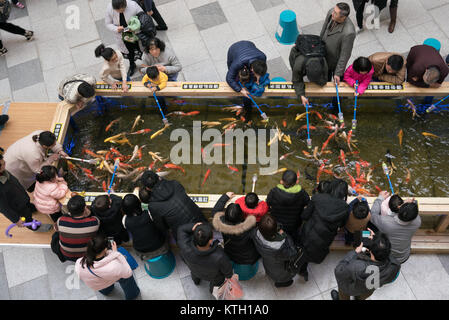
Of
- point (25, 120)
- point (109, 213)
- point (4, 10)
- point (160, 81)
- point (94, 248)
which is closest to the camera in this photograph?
point (94, 248)

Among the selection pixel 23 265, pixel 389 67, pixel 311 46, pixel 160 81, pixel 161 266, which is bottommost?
pixel 23 265

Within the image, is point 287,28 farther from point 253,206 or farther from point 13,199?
point 13,199

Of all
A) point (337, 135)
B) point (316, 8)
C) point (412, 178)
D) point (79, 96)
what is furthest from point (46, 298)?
point (316, 8)

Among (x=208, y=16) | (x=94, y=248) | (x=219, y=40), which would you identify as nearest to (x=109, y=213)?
(x=94, y=248)

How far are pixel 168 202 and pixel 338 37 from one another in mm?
2618

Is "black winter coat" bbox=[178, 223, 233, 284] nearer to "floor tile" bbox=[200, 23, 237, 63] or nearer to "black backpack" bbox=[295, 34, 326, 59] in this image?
"black backpack" bbox=[295, 34, 326, 59]

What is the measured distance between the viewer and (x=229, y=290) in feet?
12.5

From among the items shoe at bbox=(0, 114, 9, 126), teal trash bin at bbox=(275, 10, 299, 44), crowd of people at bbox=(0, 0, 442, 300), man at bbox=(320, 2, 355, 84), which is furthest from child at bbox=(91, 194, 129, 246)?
teal trash bin at bbox=(275, 10, 299, 44)

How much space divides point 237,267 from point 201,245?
828 millimetres

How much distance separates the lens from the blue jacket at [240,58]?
4410 millimetres

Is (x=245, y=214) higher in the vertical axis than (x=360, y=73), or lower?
lower

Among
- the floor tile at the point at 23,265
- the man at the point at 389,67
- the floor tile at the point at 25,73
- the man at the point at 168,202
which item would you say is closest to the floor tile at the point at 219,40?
the man at the point at 389,67

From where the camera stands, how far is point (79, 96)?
15.1 feet
